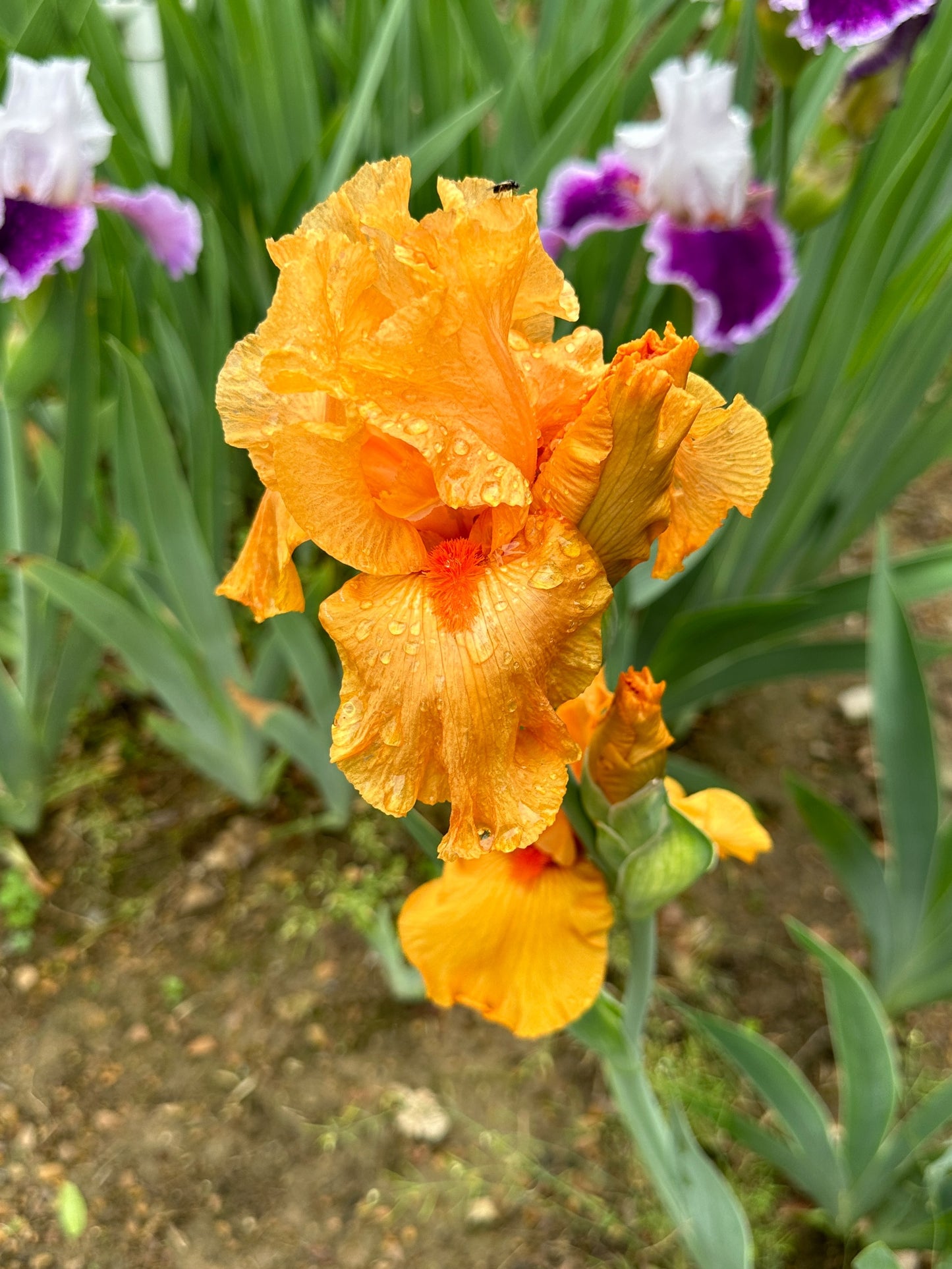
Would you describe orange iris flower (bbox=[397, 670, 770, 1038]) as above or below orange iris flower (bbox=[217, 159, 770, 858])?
below

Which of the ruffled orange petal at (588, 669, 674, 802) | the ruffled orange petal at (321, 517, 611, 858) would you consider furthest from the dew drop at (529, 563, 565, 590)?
the ruffled orange petal at (588, 669, 674, 802)

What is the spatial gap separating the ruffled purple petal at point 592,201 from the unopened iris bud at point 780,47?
0.27 m

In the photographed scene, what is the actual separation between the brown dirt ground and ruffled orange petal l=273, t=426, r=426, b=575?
1.04m

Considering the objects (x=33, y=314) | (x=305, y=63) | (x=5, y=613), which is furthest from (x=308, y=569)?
(x=305, y=63)

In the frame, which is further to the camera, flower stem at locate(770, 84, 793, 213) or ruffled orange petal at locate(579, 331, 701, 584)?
flower stem at locate(770, 84, 793, 213)

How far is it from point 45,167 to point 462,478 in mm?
964

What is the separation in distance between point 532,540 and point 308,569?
3.89 ft

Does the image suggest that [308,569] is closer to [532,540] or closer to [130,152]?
[130,152]

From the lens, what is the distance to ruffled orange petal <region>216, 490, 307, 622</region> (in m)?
0.64

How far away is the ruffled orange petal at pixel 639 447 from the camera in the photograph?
51 cm

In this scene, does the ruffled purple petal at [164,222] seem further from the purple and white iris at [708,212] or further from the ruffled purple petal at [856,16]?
the ruffled purple petal at [856,16]

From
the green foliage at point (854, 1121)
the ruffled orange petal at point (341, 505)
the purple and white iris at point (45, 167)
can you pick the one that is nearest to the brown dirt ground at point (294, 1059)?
the green foliage at point (854, 1121)

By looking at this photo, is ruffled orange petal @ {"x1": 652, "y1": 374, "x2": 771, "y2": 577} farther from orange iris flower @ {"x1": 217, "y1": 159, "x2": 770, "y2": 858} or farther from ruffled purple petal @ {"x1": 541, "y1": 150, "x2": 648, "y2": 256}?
ruffled purple petal @ {"x1": 541, "y1": 150, "x2": 648, "y2": 256}

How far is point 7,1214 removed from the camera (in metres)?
1.19
